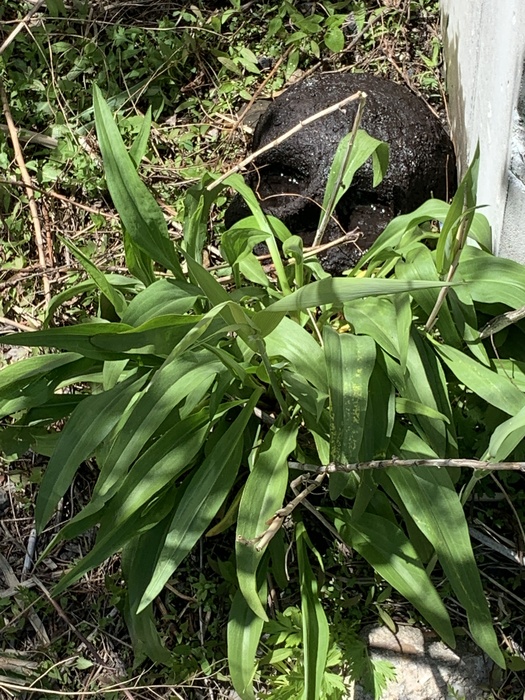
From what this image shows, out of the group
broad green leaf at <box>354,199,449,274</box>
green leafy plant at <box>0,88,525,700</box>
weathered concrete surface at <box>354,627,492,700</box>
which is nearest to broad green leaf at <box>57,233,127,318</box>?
green leafy plant at <box>0,88,525,700</box>

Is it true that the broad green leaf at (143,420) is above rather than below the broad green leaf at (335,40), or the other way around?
below

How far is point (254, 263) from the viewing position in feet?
5.98

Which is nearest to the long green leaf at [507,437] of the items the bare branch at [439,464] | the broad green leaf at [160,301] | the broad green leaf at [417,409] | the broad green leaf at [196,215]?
the bare branch at [439,464]

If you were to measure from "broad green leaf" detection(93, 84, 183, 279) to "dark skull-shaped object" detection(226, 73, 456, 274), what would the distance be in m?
0.63

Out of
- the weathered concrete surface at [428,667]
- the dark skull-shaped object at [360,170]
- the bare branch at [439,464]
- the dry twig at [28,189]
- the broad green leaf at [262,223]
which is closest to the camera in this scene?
the bare branch at [439,464]

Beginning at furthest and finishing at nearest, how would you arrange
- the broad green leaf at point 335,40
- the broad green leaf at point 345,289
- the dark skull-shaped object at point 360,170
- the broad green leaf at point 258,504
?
the broad green leaf at point 335,40, the dark skull-shaped object at point 360,170, the broad green leaf at point 258,504, the broad green leaf at point 345,289

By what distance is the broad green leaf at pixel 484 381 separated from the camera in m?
1.43

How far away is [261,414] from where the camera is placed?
5.25ft

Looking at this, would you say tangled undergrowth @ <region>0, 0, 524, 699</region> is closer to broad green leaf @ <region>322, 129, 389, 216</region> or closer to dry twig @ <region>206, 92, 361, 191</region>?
dry twig @ <region>206, 92, 361, 191</region>

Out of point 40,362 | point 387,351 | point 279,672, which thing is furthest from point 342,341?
point 279,672

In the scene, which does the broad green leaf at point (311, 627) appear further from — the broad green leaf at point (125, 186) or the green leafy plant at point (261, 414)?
the broad green leaf at point (125, 186)

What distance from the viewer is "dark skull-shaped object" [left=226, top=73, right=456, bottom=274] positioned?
2068mm

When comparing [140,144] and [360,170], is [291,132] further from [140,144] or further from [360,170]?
[360,170]

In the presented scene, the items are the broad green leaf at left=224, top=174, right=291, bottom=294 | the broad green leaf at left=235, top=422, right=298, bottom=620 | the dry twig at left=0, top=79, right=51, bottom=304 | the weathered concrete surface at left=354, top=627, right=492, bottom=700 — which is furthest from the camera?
the dry twig at left=0, top=79, right=51, bottom=304
